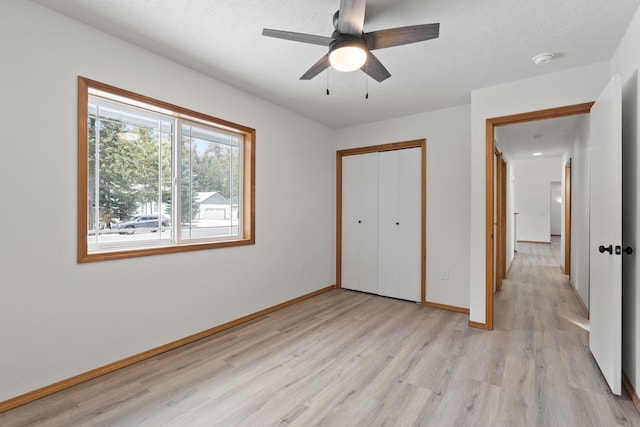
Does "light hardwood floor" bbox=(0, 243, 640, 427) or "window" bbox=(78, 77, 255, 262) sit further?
"window" bbox=(78, 77, 255, 262)

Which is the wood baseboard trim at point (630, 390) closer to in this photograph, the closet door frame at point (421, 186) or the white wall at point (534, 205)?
the closet door frame at point (421, 186)

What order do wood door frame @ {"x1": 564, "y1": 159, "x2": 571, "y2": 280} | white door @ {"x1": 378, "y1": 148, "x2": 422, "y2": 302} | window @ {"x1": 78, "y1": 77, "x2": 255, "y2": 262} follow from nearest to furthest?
window @ {"x1": 78, "y1": 77, "x2": 255, "y2": 262} < white door @ {"x1": 378, "y1": 148, "x2": 422, "y2": 302} < wood door frame @ {"x1": 564, "y1": 159, "x2": 571, "y2": 280}

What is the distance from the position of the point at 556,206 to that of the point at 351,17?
14189mm

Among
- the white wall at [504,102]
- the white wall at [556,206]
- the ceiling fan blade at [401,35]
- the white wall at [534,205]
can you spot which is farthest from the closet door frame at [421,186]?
the white wall at [556,206]

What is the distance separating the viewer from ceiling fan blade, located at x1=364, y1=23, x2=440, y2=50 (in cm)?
161

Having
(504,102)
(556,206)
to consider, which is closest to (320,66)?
(504,102)

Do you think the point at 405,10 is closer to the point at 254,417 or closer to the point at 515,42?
the point at 515,42

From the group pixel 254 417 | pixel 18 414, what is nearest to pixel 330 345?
pixel 254 417

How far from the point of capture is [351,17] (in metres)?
1.60

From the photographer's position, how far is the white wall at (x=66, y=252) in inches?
71.2

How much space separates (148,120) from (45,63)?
0.74 meters

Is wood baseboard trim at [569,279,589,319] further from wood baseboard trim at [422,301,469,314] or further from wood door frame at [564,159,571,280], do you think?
wood baseboard trim at [422,301,469,314]

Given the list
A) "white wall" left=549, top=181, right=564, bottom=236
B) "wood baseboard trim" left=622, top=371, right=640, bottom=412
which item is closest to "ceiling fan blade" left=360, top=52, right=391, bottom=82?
"wood baseboard trim" left=622, top=371, right=640, bottom=412

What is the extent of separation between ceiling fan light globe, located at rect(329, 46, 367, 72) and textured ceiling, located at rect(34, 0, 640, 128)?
0.35 m
